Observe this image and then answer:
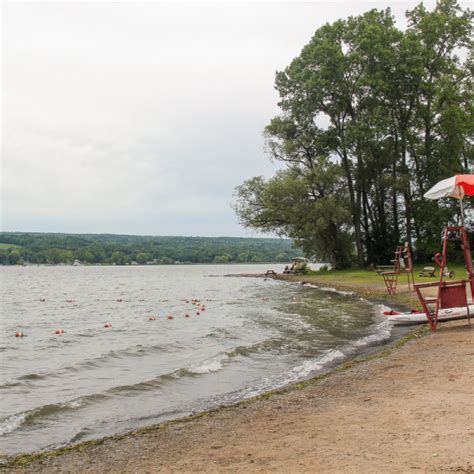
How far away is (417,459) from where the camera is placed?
161 inches

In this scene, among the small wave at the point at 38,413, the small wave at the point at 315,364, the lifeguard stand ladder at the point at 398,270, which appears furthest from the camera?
the lifeguard stand ladder at the point at 398,270

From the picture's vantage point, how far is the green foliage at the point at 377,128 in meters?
37.9

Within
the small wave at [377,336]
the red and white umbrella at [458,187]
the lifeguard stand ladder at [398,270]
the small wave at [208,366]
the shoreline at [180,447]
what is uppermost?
the red and white umbrella at [458,187]

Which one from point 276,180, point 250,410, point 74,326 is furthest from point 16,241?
point 250,410

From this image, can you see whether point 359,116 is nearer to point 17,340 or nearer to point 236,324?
point 236,324

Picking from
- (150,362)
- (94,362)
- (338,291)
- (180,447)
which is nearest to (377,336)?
(150,362)

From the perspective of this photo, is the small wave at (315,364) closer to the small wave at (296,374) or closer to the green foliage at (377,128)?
the small wave at (296,374)

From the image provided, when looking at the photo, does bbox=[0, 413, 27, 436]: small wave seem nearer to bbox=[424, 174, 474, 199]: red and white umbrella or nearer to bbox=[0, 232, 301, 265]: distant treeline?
bbox=[424, 174, 474, 199]: red and white umbrella

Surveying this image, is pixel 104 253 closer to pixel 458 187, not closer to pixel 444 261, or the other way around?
pixel 444 261

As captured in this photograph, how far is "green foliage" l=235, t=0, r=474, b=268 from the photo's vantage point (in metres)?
37.9

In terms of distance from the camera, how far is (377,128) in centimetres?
3738

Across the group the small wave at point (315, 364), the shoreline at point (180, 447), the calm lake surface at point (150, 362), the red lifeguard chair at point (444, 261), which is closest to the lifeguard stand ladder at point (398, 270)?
the calm lake surface at point (150, 362)

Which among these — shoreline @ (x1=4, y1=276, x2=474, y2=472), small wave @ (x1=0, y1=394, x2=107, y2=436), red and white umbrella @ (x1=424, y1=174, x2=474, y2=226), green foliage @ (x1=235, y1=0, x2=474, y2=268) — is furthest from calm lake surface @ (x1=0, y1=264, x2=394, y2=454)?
green foliage @ (x1=235, y1=0, x2=474, y2=268)

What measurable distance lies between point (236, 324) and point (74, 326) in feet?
21.2
